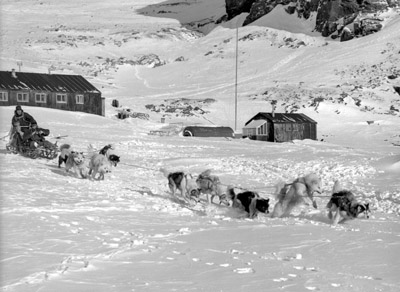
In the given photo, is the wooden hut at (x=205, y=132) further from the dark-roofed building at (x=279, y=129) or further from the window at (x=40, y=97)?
the window at (x=40, y=97)

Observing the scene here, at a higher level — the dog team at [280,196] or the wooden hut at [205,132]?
the wooden hut at [205,132]

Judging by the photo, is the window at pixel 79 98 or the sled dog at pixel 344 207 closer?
the sled dog at pixel 344 207

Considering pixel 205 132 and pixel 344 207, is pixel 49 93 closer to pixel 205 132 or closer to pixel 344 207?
pixel 205 132

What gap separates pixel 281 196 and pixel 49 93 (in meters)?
36.8

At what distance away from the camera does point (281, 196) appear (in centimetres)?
1166

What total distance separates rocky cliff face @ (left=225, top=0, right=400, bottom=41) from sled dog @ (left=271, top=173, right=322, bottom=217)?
74374 mm

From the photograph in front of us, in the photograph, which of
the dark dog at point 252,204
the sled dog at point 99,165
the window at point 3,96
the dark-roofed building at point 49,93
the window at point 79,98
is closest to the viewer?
the dark dog at point 252,204

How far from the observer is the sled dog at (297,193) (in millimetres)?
11453

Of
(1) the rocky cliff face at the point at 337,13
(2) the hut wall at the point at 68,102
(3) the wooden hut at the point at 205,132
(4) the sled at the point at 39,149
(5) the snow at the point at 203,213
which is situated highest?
(1) the rocky cliff face at the point at 337,13

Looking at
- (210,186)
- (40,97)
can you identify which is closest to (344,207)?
(210,186)

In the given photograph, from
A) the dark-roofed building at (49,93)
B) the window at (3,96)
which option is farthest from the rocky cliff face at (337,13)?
the window at (3,96)

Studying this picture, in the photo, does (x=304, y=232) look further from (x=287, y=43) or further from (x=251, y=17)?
(x=251, y=17)

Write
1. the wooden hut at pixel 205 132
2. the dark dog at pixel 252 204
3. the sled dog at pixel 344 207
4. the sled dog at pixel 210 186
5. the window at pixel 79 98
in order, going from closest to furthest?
the sled dog at pixel 344 207
the dark dog at pixel 252 204
the sled dog at pixel 210 186
the wooden hut at pixel 205 132
the window at pixel 79 98

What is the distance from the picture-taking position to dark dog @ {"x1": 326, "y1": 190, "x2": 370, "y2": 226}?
1053 cm
